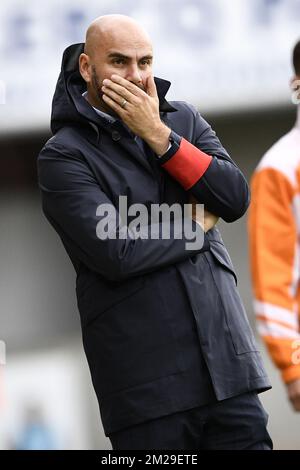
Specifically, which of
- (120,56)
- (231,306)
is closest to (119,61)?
(120,56)

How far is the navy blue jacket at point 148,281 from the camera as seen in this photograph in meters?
2.76

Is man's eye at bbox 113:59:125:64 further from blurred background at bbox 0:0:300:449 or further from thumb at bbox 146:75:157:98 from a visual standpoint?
blurred background at bbox 0:0:300:449

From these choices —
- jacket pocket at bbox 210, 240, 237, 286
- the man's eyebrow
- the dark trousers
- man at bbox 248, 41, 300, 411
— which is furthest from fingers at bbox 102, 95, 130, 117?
the dark trousers

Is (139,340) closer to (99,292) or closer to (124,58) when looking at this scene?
(99,292)

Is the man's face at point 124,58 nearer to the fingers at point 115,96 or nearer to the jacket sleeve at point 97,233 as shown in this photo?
the fingers at point 115,96

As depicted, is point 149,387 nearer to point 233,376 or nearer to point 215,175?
point 233,376

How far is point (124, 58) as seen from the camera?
285cm

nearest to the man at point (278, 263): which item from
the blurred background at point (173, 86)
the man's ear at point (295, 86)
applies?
the man's ear at point (295, 86)

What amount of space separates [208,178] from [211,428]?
0.59 m

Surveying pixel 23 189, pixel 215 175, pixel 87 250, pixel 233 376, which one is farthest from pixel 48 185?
pixel 23 189

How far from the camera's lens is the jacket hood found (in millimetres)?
2904

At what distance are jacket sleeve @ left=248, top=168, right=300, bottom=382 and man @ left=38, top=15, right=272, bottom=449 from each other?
14.8 inches

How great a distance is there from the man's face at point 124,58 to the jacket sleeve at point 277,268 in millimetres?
577
